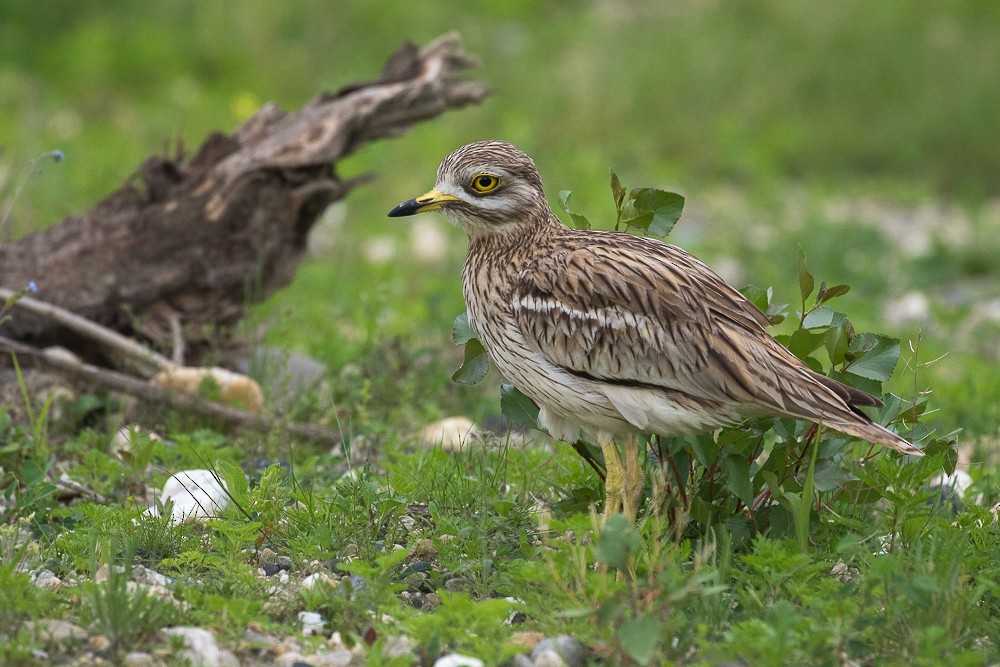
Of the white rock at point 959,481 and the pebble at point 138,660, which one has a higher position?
the white rock at point 959,481

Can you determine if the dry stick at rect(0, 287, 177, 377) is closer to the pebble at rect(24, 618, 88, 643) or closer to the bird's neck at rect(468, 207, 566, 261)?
the bird's neck at rect(468, 207, 566, 261)

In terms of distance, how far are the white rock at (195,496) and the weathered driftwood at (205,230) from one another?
1.35 m

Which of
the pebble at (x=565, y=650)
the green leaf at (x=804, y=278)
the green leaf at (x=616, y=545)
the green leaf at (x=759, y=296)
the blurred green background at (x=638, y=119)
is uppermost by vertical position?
the blurred green background at (x=638, y=119)

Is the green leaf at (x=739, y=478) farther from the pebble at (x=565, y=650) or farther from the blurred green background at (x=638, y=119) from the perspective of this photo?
the blurred green background at (x=638, y=119)

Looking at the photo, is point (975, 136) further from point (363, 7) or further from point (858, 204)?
point (363, 7)

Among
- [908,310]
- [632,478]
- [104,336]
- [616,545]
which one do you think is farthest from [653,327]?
[908,310]

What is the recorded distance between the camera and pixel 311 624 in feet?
11.7

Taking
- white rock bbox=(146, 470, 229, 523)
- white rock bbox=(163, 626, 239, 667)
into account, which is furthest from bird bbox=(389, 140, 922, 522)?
white rock bbox=(163, 626, 239, 667)

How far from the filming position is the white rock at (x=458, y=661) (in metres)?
3.20

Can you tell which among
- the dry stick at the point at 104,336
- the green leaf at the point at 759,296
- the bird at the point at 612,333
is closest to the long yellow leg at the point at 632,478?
the bird at the point at 612,333

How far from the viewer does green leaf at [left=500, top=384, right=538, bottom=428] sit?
4.42 m

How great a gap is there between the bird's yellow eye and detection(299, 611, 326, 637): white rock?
1.57 meters

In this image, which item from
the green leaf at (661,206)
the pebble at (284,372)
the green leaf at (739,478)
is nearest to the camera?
the green leaf at (739,478)

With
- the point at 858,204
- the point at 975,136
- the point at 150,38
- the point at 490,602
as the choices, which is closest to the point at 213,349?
the point at 490,602
